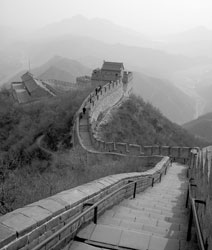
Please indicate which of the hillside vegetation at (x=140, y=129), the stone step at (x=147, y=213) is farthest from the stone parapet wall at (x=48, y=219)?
the hillside vegetation at (x=140, y=129)

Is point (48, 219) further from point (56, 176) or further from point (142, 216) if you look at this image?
point (56, 176)

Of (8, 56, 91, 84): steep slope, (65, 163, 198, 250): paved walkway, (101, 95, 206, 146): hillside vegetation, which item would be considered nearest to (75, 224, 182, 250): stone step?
(65, 163, 198, 250): paved walkway

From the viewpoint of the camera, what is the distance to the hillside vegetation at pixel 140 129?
22.8 m

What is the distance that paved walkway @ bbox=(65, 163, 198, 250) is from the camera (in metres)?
3.89

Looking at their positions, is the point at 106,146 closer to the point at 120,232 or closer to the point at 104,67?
the point at 120,232

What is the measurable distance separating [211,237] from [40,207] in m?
2.03

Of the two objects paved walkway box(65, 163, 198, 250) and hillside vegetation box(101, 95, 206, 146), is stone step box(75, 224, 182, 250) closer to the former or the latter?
paved walkway box(65, 163, 198, 250)

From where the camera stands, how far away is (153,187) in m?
9.57

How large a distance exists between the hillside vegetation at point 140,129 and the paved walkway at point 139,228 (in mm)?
14045

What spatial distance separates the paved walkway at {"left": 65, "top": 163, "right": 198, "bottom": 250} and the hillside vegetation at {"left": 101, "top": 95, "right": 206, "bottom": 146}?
1404cm

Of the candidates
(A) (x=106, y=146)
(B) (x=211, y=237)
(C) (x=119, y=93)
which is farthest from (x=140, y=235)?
(C) (x=119, y=93)

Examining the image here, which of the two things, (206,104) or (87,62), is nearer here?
(206,104)

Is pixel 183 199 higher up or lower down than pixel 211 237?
lower down

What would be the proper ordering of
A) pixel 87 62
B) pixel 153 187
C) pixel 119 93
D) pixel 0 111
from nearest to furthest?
pixel 153 187, pixel 0 111, pixel 119 93, pixel 87 62
